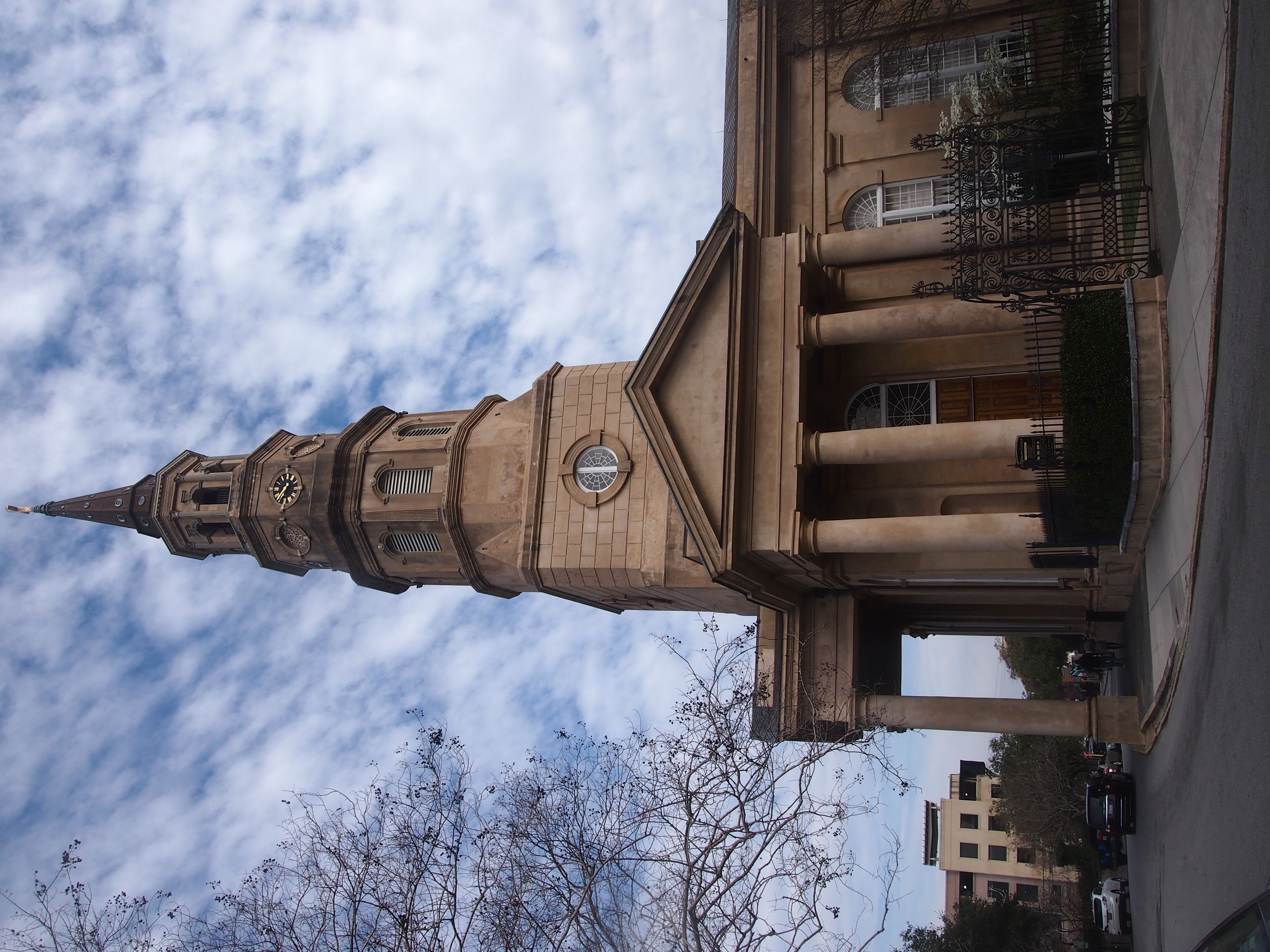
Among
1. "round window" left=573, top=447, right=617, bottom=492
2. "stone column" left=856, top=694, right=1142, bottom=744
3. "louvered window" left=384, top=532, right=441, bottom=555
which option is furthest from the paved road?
"louvered window" left=384, top=532, right=441, bottom=555

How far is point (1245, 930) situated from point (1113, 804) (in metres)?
14.6

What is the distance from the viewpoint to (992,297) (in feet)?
59.0

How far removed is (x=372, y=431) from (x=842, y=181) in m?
13.7

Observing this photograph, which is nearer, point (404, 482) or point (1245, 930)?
point (1245, 930)

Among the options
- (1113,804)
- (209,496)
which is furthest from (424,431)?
(1113,804)

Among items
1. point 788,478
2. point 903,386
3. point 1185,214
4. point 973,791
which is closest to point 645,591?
point 788,478

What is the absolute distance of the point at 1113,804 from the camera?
793 inches

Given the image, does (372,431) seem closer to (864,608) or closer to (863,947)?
(864,608)

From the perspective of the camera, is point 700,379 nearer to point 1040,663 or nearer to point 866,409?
point 866,409

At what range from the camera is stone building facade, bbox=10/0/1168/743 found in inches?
714

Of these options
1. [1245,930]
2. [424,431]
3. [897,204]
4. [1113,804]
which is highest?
[897,204]

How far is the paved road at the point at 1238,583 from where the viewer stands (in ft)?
34.5

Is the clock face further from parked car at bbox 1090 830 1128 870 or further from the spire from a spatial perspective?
parked car at bbox 1090 830 1128 870

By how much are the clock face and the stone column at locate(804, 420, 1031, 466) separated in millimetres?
13556
